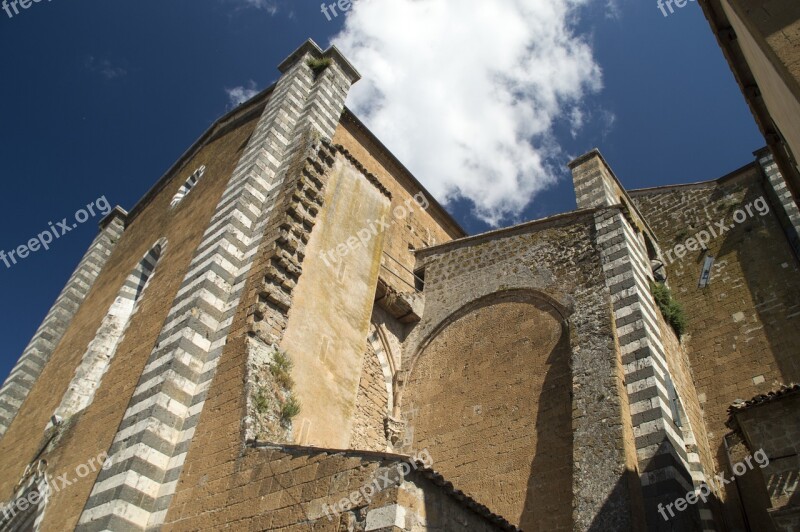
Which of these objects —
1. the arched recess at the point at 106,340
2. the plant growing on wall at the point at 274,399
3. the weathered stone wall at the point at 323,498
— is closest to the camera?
the weathered stone wall at the point at 323,498

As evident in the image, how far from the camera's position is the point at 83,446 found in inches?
332

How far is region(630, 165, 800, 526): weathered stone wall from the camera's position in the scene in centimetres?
1065

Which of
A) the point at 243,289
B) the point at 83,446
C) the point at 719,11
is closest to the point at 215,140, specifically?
the point at 243,289

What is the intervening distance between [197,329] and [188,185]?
6951 millimetres

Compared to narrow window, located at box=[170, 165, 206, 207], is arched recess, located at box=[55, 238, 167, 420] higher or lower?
lower

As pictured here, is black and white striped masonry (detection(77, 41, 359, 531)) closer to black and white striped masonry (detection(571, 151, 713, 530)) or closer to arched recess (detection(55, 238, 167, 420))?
arched recess (detection(55, 238, 167, 420))

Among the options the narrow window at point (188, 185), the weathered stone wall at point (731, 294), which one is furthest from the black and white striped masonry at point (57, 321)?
the weathered stone wall at point (731, 294)

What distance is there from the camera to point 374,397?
10.3 m

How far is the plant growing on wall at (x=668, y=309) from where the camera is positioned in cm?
1031

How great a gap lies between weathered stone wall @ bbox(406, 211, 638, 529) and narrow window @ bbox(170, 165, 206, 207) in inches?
220

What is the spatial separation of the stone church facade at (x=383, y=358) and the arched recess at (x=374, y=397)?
5 centimetres

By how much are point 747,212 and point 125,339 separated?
40.5ft

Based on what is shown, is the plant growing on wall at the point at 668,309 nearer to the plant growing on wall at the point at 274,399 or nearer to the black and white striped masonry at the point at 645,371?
the black and white striped masonry at the point at 645,371

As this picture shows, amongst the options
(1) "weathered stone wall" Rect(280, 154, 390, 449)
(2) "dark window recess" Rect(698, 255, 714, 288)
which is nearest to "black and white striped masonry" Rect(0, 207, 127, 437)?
(1) "weathered stone wall" Rect(280, 154, 390, 449)
